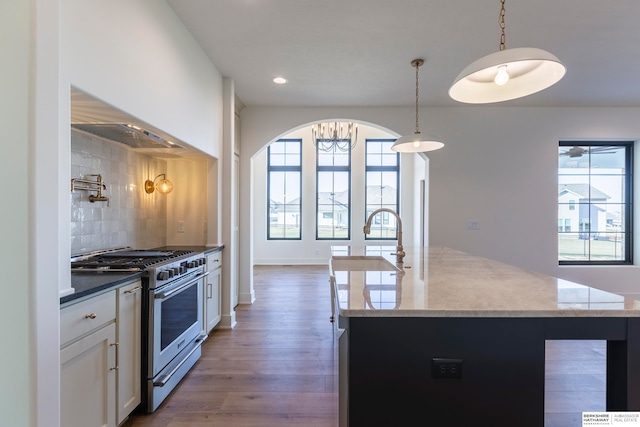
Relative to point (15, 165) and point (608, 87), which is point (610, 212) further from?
point (15, 165)

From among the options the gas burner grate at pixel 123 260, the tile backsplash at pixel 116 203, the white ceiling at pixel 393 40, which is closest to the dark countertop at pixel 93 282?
the gas burner grate at pixel 123 260

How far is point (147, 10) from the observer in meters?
2.00

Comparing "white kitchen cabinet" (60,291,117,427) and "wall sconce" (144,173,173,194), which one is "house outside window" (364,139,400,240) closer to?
"wall sconce" (144,173,173,194)

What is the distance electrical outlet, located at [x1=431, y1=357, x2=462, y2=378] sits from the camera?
3.77 feet

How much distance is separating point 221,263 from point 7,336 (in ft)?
7.61

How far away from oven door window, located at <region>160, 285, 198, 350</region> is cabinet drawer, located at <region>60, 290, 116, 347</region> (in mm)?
421

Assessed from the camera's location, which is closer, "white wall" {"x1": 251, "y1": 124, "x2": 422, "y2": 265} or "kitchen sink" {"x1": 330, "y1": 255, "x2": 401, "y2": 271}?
"kitchen sink" {"x1": 330, "y1": 255, "x2": 401, "y2": 271}

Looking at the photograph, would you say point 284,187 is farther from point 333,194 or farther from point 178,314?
point 178,314

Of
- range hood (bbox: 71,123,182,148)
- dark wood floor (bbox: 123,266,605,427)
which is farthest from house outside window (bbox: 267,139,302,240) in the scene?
range hood (bbox: 71,123,182,148)

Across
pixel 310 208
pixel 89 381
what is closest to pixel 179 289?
pixel 89 381

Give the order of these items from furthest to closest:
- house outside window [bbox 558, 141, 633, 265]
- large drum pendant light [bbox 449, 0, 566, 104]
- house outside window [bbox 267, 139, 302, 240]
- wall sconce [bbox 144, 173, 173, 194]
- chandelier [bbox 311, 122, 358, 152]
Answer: house outside window [bbox 267, 139, 302, 240]
chandelier [bbox 311, 122, 358, 152]
house outside window [bbox 558, 141, 633, 265]
wall sconce [bbox 144, 173, 173, 194]
large drum pendant light [bbox 449, 0, 566, 104]

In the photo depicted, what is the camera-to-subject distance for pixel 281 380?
7.83ft

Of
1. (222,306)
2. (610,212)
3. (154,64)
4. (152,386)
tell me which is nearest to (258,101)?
(154,64)

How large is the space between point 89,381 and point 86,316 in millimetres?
328
